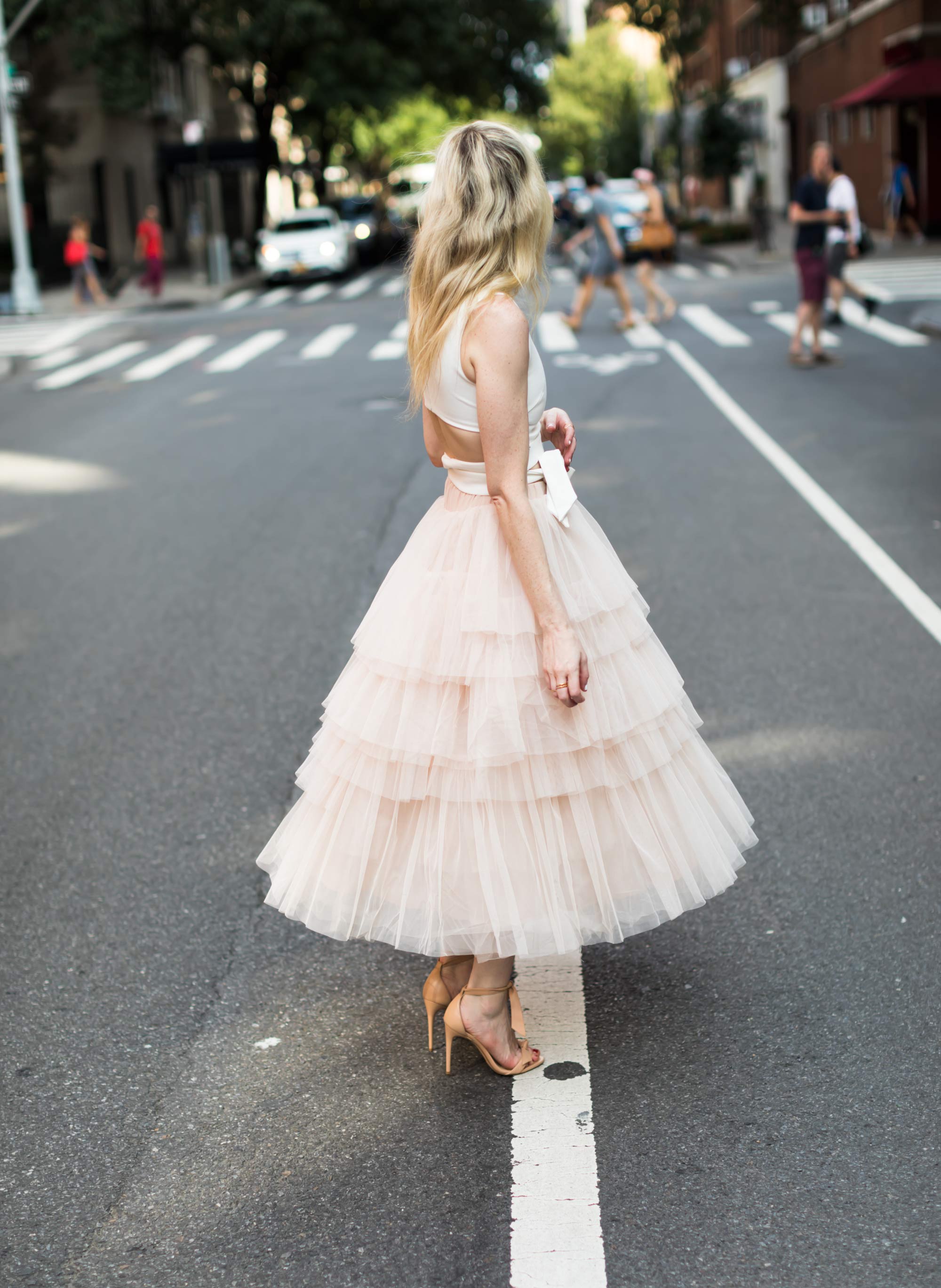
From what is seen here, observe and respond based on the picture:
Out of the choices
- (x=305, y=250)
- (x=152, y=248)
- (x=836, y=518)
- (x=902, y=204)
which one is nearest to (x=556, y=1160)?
(x=836, y=518)

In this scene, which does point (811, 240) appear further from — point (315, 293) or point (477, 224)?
point (315, 293)

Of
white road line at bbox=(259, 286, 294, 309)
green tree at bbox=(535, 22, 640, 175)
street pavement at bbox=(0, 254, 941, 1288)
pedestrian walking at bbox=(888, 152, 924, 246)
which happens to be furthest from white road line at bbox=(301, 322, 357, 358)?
green tree at bbox=(535, 22, 640, 175)

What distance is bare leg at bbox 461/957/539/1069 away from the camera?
132 inches

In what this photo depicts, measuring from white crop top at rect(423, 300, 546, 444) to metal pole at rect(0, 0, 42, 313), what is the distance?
28756 mm

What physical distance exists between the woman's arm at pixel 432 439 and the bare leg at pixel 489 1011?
1159mm

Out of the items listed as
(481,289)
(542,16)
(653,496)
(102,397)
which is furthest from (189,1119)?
(542,16)

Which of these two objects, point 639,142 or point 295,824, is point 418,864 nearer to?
point 295,824

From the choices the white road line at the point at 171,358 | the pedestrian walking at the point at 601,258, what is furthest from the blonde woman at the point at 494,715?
the pedestrian walking at the point at 601,258

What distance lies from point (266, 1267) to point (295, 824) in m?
1.00

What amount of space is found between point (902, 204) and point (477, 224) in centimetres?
3550

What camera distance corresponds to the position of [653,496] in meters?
9.86

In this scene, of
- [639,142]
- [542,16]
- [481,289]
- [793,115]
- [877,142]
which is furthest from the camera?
[639,142]

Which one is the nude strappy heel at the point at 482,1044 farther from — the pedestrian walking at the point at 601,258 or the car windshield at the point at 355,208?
the car windshield at the point at 355,208

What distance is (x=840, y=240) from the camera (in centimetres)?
1830
